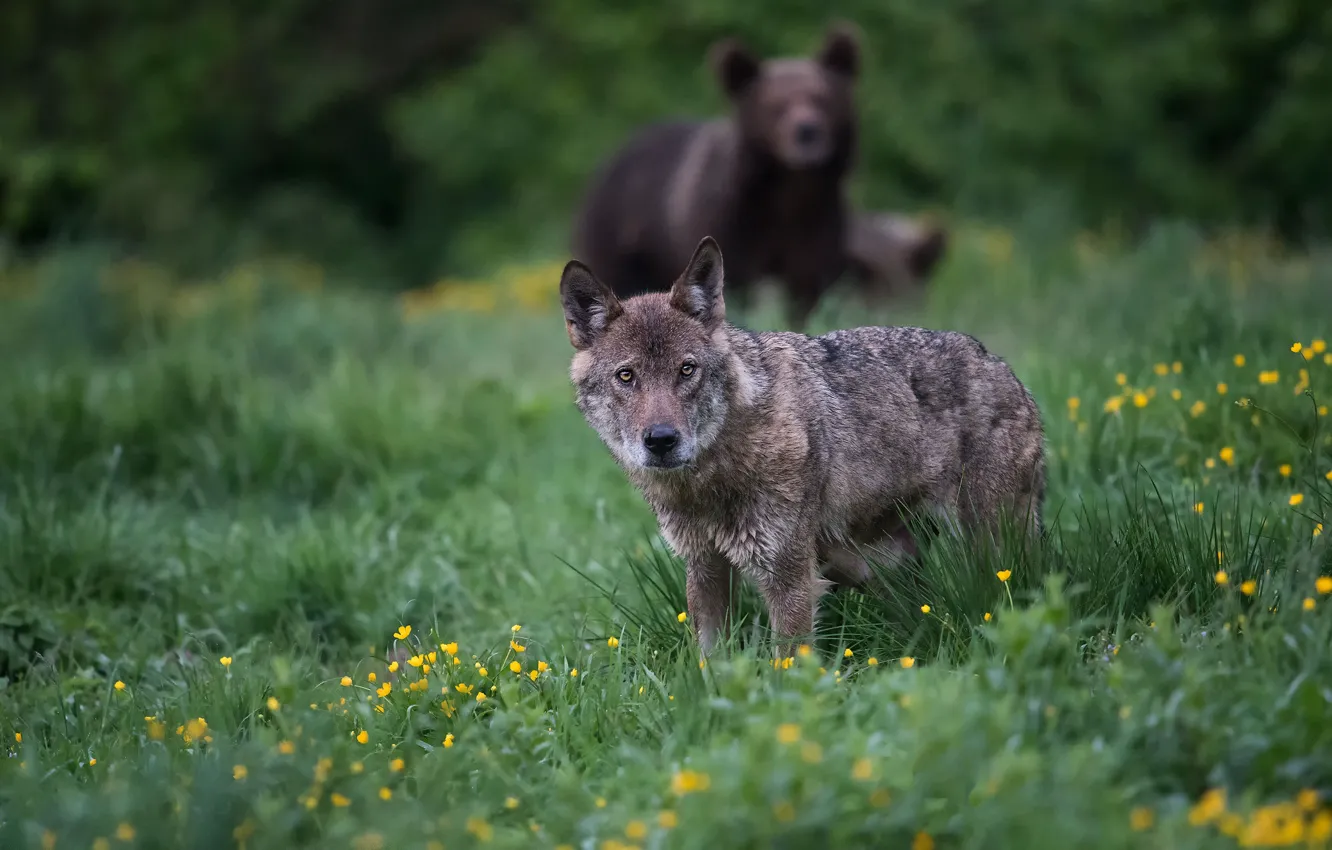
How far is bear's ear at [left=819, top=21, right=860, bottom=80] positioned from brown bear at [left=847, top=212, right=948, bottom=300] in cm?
185

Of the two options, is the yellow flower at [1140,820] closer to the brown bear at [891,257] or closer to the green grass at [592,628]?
the green grass at [592,628]

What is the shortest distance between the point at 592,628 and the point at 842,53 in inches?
265

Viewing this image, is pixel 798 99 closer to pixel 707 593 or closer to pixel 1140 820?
pixel 707 593

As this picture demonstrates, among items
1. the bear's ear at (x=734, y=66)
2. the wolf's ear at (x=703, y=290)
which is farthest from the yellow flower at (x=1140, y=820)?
the bear's ear at (x=734, y=66)

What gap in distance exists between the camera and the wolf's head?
4.64 m

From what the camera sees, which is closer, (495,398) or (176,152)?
(495,398)

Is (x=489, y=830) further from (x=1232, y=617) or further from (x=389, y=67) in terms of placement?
(x=389, y=67)

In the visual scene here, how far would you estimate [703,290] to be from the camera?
4.92 meters

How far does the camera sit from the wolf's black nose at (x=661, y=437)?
180 inches

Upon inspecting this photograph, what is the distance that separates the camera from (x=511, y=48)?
21.0 m

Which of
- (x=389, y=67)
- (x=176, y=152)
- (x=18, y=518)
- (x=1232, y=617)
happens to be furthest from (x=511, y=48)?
(x=1232, y=617)

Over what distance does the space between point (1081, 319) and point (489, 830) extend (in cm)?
693

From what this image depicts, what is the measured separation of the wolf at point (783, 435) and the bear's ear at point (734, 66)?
18.5 ft

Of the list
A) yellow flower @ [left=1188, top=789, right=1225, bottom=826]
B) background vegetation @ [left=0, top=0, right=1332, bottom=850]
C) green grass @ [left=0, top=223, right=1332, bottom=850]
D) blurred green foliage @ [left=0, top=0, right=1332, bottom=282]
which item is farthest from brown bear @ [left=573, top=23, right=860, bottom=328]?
yellow flower @ [left=1188, top=789, right=1225, bottom=826]
